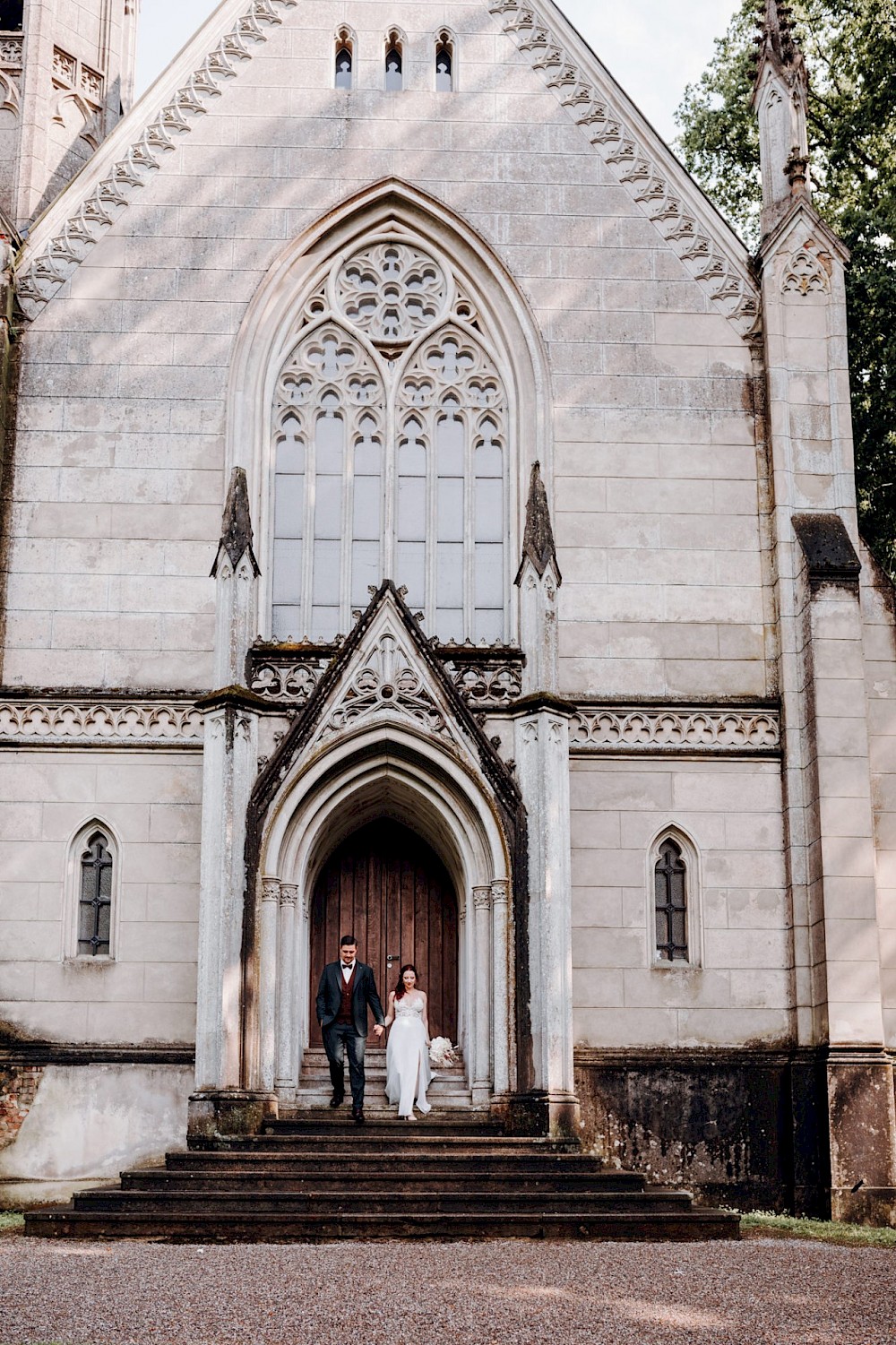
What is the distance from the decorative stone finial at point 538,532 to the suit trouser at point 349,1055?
509 cm

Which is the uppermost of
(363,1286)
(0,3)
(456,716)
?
(0,3)

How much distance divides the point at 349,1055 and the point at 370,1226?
3.01m

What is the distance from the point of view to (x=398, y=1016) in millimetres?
17219

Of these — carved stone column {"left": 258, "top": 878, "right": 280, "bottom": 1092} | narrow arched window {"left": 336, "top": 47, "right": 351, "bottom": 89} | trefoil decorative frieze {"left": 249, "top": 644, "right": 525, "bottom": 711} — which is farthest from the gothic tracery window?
carved stone column {"left": 258, "top": 878, "right": 280, "bottom": 1092}

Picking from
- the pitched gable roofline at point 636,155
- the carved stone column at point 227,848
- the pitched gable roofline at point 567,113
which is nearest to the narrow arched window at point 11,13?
the pitched gable roofline at point 567,113

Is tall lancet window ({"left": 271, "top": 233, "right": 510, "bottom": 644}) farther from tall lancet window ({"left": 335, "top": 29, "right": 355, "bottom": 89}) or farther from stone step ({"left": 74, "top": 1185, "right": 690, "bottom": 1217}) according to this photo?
stone step ({"left": 74, "top": 1185, "right": 690, "bottom": 1217})

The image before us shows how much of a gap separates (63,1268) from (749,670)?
10.3m

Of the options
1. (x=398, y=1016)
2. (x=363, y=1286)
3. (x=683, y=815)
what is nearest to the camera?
(x=363, y=1286)

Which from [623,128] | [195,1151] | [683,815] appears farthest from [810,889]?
[623,128]

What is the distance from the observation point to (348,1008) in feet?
54.7

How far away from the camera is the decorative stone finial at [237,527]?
17.8 metres

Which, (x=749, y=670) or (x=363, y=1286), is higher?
(x=749, y=670)

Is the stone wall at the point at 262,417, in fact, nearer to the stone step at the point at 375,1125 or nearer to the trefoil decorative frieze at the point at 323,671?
the trefoil decorative frieze at the point at 323,671

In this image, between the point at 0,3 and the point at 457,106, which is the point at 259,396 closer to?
the point at 457,106
